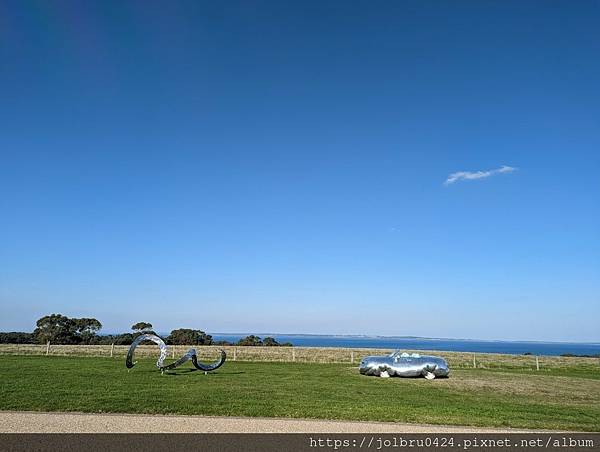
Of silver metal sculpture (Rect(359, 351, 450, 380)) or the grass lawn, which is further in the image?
silver metal sculpture (Rect(359, 351, 450, 380))

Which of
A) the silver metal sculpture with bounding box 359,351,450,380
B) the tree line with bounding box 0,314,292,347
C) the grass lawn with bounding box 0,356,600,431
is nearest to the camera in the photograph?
the grass lawn with bounding box 0,356,600,431

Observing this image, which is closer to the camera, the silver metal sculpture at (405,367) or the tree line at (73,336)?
the silver metal sculpture at (405,367)

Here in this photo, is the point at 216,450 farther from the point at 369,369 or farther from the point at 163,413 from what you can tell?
the point at 369,369

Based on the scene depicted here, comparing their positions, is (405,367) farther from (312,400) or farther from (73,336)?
(73,336)

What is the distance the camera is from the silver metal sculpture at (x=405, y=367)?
25844 millimetres

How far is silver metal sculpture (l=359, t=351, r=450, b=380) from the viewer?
84.8ft

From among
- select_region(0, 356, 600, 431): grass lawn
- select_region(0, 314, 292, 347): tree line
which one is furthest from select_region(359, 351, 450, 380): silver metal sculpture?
select_region(0, 314, 292, 347): tree line

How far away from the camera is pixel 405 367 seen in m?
26.1

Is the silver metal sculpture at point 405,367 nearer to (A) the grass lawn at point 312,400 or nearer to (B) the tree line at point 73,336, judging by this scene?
(A) the grass lawn at point 312,400

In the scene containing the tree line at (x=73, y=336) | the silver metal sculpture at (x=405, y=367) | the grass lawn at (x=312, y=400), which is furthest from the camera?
the tree line at (x=73, y=336)

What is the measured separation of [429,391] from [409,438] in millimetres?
10179

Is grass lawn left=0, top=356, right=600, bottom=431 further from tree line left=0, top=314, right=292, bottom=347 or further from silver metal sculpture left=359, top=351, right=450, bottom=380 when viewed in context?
tree line left=0, top=314, right=292, bottom=347

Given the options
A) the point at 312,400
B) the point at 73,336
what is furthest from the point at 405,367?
the point at 73,336

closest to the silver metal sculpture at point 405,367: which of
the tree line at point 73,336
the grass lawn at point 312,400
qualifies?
the grass lawn at point 312,400
